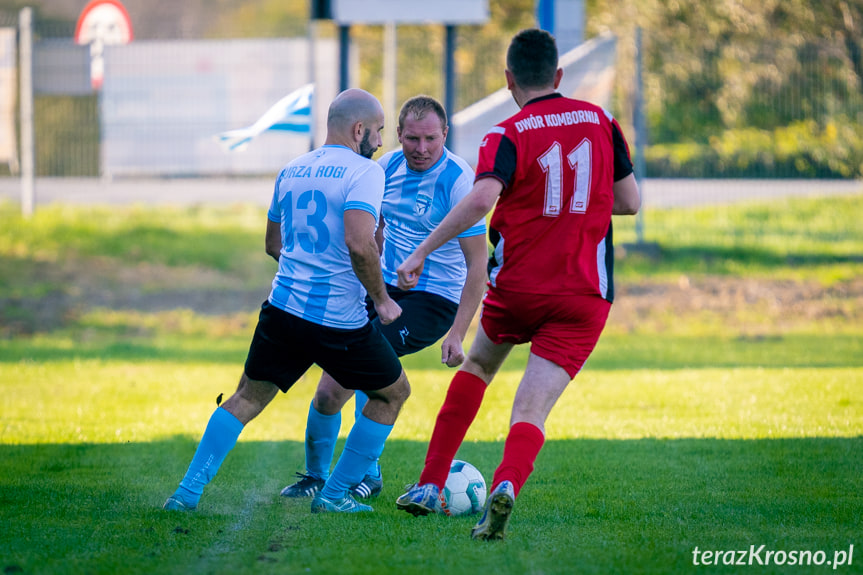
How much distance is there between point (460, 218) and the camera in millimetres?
4605

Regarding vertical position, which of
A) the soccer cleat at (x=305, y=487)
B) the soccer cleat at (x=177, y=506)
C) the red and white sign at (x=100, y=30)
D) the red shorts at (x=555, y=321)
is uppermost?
the red and white sign at (x=100, y=30)

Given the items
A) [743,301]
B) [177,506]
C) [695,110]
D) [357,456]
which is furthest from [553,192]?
[695,110]


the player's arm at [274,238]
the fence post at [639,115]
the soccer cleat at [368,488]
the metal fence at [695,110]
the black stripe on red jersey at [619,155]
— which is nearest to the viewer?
the black stripe on red jersey at [619,155]

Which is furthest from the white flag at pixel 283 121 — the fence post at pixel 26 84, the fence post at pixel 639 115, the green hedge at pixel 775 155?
the green hedge at pixel 775 155

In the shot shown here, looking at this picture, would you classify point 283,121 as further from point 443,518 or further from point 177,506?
point 443,518

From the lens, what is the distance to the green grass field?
442 cm

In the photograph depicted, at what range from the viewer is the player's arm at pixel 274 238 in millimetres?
5398

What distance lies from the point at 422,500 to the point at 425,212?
1673mm

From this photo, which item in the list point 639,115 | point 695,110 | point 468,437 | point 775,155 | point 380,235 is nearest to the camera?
point 380,235

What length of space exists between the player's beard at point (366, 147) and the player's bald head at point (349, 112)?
0.21ft

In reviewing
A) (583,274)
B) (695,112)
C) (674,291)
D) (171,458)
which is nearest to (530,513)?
(583,274)

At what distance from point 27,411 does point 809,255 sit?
547 inches

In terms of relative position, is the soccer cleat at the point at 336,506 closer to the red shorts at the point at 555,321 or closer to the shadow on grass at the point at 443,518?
the shadow on grass at the point at 443,518

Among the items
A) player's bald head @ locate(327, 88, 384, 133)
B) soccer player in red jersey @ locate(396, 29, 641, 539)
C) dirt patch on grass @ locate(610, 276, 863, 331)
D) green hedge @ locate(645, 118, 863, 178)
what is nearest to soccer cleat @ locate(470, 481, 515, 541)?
soccer player in red jersey @ locate(396, 29, 641, 539)
